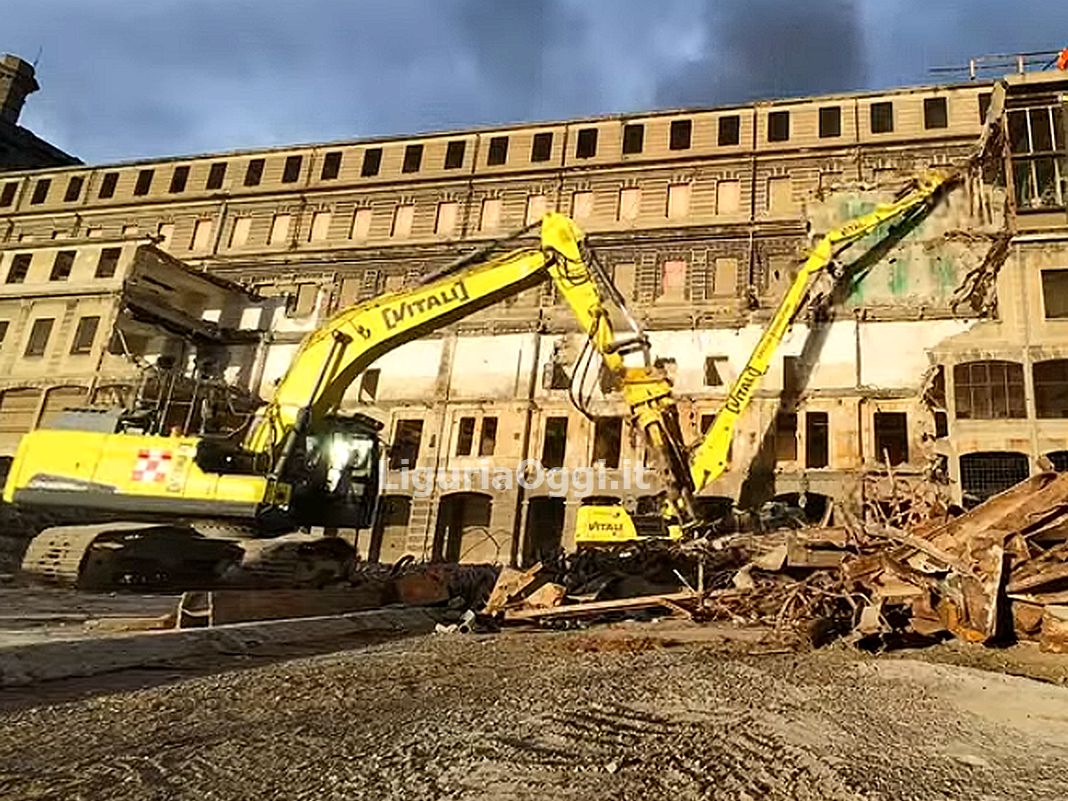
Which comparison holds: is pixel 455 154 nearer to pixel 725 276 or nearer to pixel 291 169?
pixel 291 169

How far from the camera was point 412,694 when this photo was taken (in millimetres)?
5031

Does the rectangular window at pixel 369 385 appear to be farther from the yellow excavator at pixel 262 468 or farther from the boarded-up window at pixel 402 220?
the yellow excavator at pixel 262 468

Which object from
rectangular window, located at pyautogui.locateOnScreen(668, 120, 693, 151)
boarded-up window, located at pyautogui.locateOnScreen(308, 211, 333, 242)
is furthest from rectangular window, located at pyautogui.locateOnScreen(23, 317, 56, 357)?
rectangular window, located at pyautogui.locateOnScreen(668, 120, 693, 151)

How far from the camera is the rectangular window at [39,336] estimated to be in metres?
34.5

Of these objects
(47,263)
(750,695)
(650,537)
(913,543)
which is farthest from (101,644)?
(47,263)

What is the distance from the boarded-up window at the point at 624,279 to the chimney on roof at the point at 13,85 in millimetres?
45485

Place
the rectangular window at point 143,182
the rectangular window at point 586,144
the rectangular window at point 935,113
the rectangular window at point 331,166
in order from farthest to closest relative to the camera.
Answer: the rectangular window at point 143,182 < the rectangular window at point 331,166 < the rectangular window at point 586,144 < the rectangular window at point 935,113

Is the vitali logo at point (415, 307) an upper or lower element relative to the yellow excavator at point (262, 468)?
upper

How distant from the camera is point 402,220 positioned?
122ft

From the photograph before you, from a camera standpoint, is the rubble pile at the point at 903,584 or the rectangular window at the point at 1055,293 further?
the rectangular window at the point at 1055,293

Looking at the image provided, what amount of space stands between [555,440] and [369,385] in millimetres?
9292

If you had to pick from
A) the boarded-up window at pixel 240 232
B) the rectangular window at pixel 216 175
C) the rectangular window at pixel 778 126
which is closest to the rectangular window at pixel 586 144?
the rectangular window at pixel 778 126

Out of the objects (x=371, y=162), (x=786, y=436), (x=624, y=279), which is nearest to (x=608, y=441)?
(x=786, y=436)

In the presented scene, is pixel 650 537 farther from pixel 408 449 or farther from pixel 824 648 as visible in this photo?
pixel 408 449
